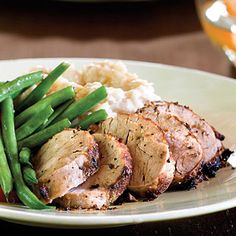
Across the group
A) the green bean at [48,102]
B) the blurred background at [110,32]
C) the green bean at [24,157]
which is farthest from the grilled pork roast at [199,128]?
the blurred background at [110,32]

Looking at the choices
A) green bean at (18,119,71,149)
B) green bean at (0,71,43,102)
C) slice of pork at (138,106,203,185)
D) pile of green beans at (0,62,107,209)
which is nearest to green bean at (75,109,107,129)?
pile of green beans at (0,62,107,209)

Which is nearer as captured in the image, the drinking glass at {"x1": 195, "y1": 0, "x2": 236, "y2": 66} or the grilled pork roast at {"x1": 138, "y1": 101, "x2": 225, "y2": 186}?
the grilled pork roast at {"x1": 138, "y1": 101, "x2": 225, "y2": 186}

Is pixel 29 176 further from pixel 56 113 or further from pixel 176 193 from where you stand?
pixel 176 193

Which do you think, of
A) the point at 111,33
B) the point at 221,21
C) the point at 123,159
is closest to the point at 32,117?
the point at 123,159

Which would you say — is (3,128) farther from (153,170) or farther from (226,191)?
(226,191)

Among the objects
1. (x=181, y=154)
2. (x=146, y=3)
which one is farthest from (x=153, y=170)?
(x=146, y=3)

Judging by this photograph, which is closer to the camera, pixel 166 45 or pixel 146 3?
pixel 166 45

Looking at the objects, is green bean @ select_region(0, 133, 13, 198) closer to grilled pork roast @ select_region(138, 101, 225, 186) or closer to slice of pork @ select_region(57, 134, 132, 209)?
slice of pork @ select_region(57, 134, 132, 209)
